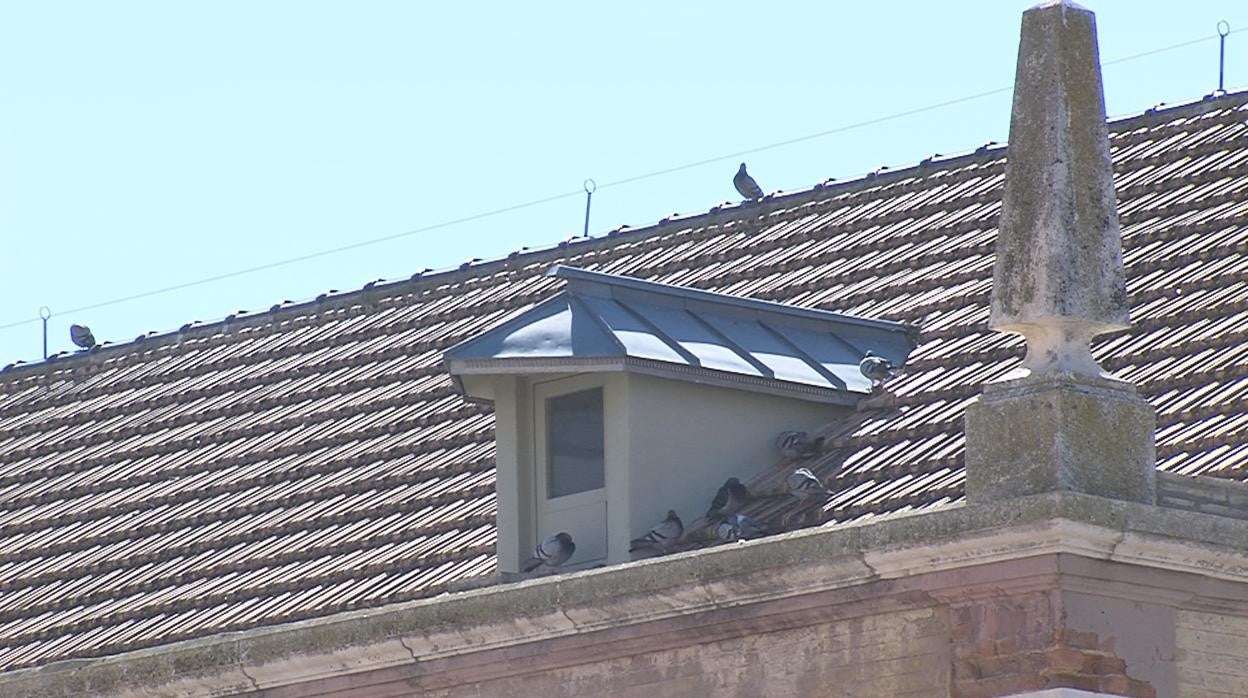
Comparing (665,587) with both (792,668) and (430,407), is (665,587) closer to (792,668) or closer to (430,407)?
(792,668)

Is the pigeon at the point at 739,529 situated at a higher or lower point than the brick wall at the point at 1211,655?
→ higher

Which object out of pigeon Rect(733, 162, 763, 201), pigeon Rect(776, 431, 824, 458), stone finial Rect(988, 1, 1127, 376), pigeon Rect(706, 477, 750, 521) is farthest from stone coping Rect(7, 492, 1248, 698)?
pigeon Rect(733, 162, 763, 201)

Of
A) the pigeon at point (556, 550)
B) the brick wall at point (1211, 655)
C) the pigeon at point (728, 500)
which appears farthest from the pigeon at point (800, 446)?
the brick wall at point (1211, 655)

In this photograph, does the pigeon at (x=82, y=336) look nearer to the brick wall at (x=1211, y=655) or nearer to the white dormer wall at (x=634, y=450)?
the white dormer wall at (x=634, y=450)

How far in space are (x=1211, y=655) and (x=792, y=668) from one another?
1904 millimetres

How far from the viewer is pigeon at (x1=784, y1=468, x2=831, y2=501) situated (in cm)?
1636

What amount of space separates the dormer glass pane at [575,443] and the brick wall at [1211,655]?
3.55m

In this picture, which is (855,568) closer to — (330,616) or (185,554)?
(330,616)

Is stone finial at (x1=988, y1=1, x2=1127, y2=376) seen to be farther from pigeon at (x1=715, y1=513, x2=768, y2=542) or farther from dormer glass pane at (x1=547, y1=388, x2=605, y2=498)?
dormer glass pane at (x1=547, y1=388, x2=605, y2=498)

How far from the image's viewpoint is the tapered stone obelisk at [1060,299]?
14.0 meters

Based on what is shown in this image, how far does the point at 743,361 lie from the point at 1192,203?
2.80 metres

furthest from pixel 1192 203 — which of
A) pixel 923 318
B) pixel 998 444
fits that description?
pixel 998 444

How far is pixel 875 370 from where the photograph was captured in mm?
17391

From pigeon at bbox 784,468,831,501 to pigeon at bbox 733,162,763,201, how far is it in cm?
594
